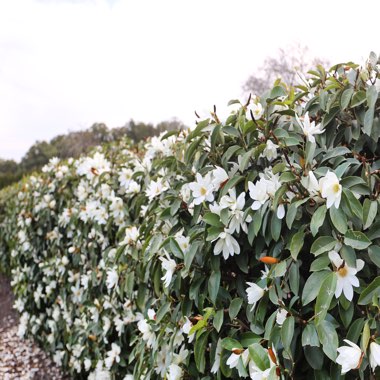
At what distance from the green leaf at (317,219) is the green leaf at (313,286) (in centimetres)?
10

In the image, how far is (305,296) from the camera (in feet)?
3.59

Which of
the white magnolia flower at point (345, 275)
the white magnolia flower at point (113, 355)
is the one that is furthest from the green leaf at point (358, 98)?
the white magnolia flower at point (113, 355)

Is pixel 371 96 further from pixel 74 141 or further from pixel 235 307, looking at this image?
pixel 74 141

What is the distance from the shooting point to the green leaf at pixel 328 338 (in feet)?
3.34

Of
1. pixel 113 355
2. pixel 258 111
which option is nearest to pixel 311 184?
pixel 258 111

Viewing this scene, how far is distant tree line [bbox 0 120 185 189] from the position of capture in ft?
51.2

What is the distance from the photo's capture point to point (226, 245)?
1.32 m

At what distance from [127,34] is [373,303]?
2890 mm

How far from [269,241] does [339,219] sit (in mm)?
241

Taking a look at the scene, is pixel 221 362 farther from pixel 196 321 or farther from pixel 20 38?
pixel 20 38

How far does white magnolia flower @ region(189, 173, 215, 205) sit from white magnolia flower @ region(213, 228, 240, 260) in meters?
0.14

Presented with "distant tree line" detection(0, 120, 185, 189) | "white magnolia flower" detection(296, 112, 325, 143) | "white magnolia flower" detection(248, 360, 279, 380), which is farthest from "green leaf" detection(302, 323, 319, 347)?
"distant tree line" detection(0, 120, 185, 189)

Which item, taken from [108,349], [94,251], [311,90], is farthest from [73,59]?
[311,90]

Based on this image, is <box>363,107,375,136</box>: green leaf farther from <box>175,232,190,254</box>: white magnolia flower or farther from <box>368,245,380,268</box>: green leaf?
<box>175,232,190,254</box>: white magnolia flower
